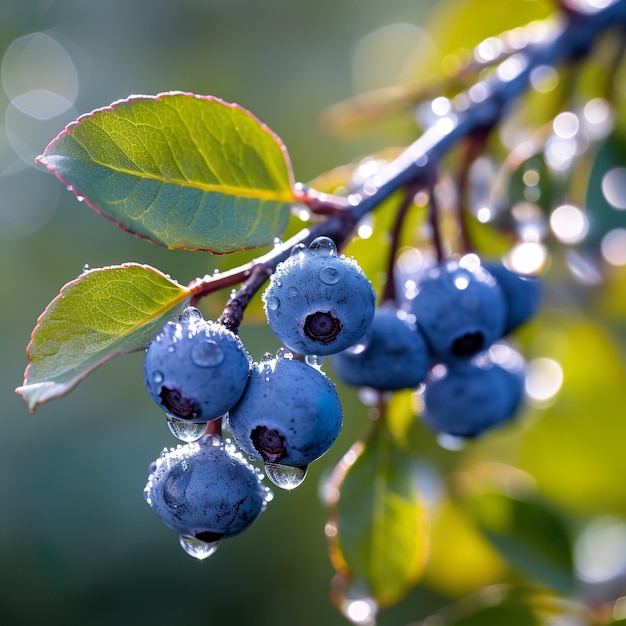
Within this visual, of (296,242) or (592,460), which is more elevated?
→ (296,242)

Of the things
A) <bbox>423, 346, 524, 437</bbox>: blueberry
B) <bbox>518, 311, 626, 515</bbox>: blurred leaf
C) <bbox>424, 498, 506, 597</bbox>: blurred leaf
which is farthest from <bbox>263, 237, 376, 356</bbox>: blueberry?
<bbox>518, 311, 626, 515</bbox>: blurred leaf

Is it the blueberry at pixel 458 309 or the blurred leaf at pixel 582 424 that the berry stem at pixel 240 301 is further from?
the blurred leaf at pixel 582 424

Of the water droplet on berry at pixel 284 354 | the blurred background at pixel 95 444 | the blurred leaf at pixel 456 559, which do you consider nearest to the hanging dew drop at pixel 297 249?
the water droplet on berry at pixel 284 354

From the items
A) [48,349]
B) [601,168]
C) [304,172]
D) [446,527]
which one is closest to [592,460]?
[446,527]

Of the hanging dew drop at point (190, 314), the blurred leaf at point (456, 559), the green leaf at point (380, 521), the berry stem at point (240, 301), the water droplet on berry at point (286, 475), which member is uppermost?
the hanging dew drop at point (190, 314)

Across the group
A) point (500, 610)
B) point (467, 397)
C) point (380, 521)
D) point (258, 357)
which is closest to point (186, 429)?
point (467, 397)

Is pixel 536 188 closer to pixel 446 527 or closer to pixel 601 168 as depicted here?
pixel 601 168

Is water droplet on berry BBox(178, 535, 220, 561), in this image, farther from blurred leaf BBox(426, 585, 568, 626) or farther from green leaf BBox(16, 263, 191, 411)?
blurred leaf BBox(426, 585, 568, 626)
